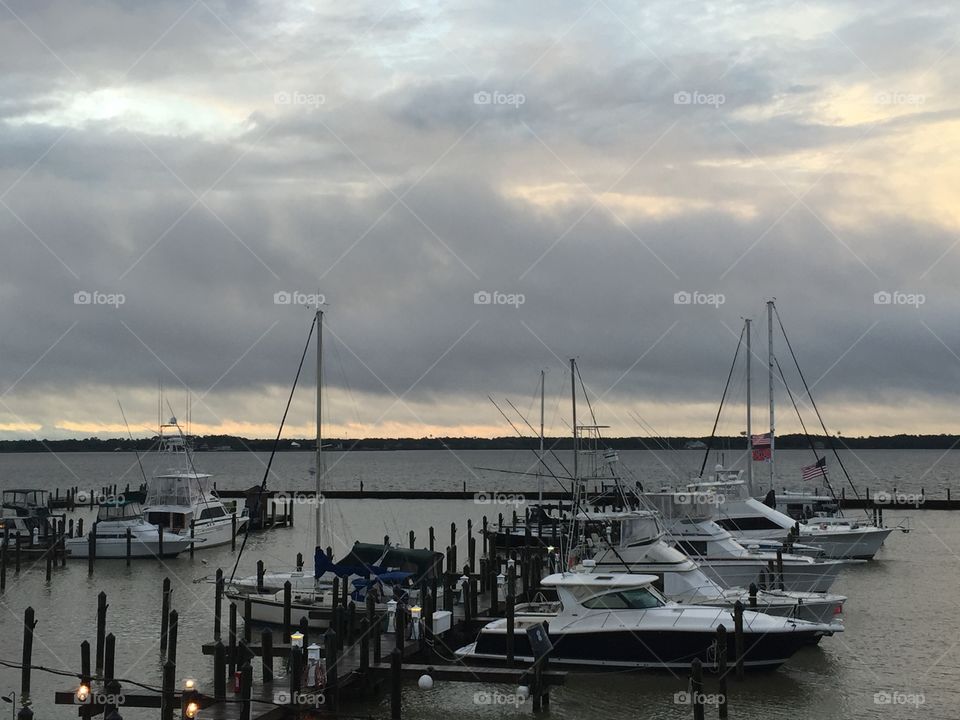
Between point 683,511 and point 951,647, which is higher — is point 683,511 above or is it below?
above

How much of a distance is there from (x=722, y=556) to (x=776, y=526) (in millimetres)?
9901

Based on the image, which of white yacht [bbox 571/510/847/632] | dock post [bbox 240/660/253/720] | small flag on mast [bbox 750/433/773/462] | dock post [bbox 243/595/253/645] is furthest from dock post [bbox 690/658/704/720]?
small flag on mast [bbox 750/433/773/462]

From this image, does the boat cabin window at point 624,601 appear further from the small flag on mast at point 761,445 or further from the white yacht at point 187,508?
the small flag on mast at point 761,445

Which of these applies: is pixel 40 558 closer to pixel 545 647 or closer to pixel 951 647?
pixel 545 647

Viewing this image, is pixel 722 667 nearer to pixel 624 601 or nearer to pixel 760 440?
pixel 624 601

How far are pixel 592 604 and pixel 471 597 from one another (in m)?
5.61

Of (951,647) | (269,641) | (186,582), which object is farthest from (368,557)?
(951,647)

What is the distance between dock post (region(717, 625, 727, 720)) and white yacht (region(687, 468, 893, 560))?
62.2ft

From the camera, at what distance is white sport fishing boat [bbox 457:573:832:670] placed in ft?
84.2

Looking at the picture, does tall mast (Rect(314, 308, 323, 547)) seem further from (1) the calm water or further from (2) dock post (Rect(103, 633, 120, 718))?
(2) dock post (Rect(103, 633, 120, 718))

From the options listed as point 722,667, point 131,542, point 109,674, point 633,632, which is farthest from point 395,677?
point 131,542

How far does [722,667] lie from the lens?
76.4 ft

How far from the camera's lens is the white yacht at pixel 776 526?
4597 centimetres

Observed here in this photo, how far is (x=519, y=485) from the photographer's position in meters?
147
